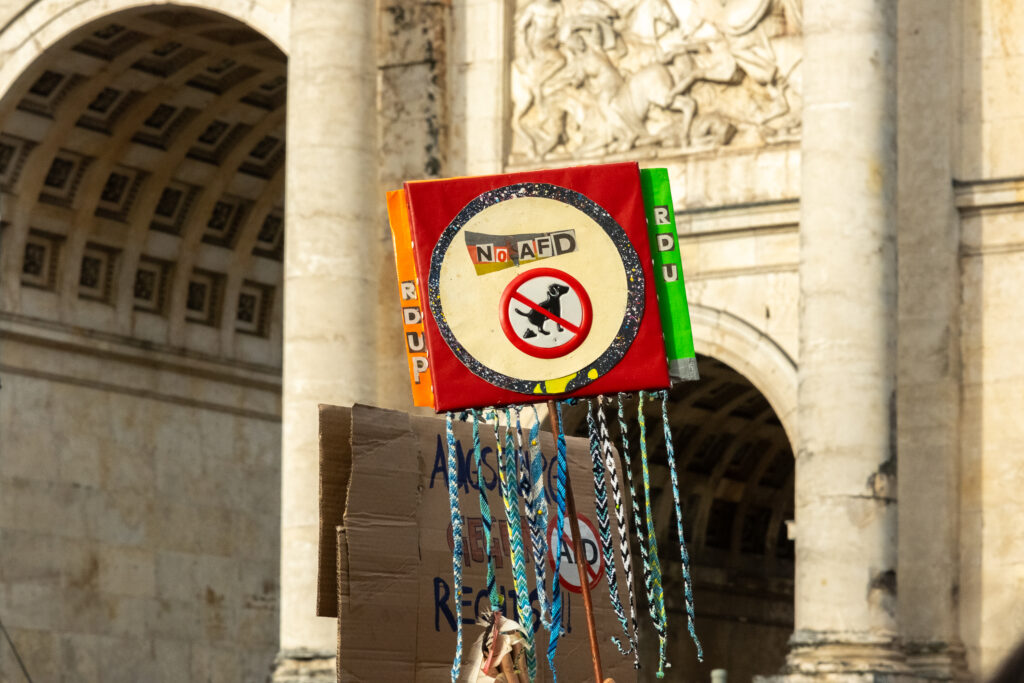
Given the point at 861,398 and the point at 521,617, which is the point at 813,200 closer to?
the point at 861,398

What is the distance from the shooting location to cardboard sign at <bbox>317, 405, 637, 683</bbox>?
12891mm

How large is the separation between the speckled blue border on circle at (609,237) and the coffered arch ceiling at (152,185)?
15665 millimetres

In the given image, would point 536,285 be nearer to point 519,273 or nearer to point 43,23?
point 519,273

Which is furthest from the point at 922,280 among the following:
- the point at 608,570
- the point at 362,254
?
the point at 608,570

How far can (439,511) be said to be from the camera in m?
13.5

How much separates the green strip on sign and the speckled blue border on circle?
4.7 inches

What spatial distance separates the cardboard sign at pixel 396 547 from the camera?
12891 millimetres

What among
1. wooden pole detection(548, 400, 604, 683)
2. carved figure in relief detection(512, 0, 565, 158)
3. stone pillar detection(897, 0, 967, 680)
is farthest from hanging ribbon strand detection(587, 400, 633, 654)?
carved figure in relief detection(512, 0, 565, 158)

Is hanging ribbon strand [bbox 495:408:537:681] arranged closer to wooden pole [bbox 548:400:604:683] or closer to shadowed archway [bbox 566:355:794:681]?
wooden pole [bbox 548:400:604:683]

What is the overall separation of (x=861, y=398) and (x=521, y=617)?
9104 millimetres

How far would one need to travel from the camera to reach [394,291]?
2494 centimetres

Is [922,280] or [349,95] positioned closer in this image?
[922,280]

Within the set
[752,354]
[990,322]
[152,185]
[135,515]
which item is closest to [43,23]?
[152,185]

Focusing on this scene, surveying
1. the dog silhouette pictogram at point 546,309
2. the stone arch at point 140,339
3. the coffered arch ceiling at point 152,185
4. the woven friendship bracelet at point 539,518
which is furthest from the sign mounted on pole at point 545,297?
the stone arch at point 140,339
